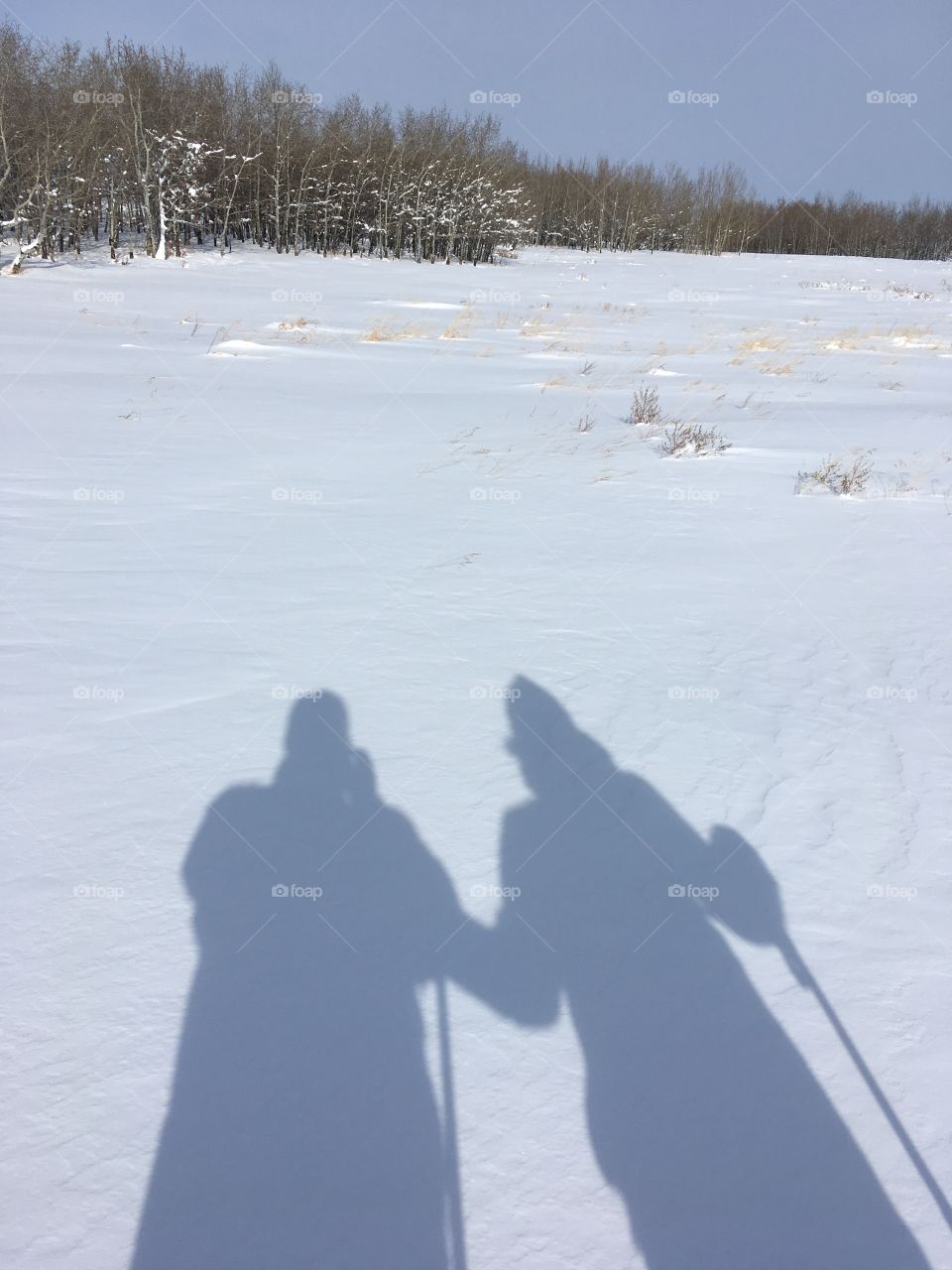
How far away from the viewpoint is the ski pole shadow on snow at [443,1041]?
173 cm

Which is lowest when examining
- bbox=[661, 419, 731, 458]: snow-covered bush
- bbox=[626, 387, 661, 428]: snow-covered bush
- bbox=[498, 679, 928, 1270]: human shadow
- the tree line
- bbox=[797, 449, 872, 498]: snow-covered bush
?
bbox=[498, 679, 928, 1270]: human shadow

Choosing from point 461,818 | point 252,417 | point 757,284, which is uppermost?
point 757,284

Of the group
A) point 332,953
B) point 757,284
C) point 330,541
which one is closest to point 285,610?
point 330,541

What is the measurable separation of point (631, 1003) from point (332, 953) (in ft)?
2.76

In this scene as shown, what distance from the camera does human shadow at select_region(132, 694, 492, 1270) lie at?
1698 millimetres

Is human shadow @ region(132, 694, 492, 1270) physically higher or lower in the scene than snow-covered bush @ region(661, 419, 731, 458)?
lower

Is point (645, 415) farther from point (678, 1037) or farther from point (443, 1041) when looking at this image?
point (443, 1041)

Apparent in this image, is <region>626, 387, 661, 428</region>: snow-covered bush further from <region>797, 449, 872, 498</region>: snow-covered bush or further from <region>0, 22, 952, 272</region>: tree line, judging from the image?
<region>0, 22, 952, 272</region>: tree line

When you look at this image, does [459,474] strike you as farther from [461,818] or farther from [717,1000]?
[717,1000]

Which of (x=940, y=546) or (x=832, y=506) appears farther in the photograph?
(x=832, y=506)

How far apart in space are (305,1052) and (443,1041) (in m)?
0.35

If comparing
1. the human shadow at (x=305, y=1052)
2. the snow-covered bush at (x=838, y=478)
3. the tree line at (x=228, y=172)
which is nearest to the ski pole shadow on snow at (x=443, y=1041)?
the human shadow at (x=305, y=1052)

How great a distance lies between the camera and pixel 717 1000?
7.41 feet

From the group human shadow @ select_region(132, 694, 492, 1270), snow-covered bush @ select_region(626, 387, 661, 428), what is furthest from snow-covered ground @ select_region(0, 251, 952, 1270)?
snow-covered bush @ select_region(626, 387, 661, 428)
